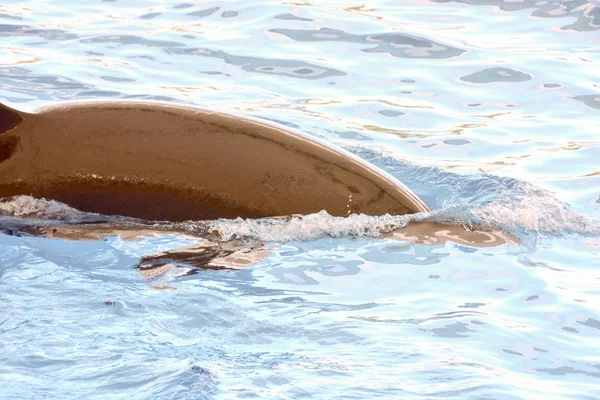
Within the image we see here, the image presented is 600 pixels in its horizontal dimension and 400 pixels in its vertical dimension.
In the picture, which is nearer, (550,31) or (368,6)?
(550,31)

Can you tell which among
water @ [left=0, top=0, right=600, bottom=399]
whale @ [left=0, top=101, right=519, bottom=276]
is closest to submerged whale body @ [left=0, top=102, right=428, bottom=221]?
whale @ [left=0, top=101, right=519, bottom=276]

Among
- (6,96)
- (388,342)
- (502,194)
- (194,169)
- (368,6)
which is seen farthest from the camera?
(368,6)

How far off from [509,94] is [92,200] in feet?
16.2

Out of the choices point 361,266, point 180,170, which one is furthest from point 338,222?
point 180,170

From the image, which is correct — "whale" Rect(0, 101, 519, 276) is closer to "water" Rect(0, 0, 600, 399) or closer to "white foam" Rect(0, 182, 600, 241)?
"white foam" Rect(0, 182, 600, 241)

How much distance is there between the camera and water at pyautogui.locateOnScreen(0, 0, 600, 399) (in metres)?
4.28

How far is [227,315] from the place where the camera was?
192 inches

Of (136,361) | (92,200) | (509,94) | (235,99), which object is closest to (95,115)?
(92,200)

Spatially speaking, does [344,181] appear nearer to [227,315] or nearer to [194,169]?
[194,169]

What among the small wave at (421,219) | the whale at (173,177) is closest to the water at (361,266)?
the small wave at (421,219)

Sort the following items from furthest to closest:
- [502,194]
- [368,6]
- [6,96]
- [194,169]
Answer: [368,6], [6,96], [502,194], [194,169]

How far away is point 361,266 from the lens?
565 cm

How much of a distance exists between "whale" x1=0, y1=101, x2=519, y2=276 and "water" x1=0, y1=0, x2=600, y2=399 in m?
0.14

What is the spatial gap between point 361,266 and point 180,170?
1162 millimetres
